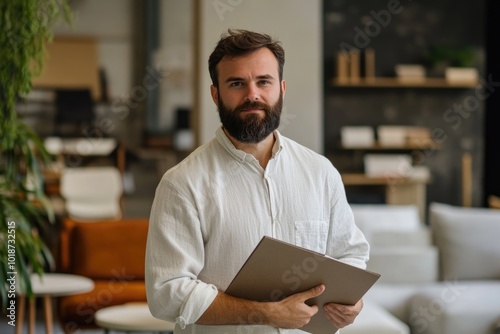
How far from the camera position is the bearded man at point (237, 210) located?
1.97 meters

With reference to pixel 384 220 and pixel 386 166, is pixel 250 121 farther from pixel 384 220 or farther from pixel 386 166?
pixel 386 166

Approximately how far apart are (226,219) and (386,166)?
796 centimetres

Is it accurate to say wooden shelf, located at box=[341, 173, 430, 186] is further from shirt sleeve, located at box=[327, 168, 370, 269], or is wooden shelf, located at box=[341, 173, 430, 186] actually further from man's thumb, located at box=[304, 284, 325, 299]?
man's thumb, located at box=[304, 284, 325, 299]

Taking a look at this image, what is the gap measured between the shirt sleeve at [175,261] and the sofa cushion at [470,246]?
3.90 metres

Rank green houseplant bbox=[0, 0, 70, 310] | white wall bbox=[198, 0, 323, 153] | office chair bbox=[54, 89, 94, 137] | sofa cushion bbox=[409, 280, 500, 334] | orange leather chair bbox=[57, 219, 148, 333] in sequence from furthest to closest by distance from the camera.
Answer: office chair bbox=[54, 89, 94, 137] → white wall bbox=[198, 0, 323, 153] → orange leather chair bbox=[57, 219, 148, 333] → sofa cushion bbox=[409, 280, 500, 334] → green houseplant bbox=[0, 0, 70, 310]

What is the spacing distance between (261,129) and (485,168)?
876 cm

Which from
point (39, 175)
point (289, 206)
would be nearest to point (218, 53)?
point (289, 206)

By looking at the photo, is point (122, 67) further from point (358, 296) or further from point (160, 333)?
point (358, 296)

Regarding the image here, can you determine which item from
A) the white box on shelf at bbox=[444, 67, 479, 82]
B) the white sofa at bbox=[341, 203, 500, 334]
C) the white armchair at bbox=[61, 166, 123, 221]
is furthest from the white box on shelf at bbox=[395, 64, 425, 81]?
the white sofa at bbox=[341, 203, 500, 334]

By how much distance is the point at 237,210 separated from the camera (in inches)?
80.7

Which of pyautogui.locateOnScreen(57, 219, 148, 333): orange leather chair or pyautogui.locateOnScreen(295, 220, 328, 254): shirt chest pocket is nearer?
pyautogui.locateOnScreen(295, 220, 328, 254): shirt chest pocket

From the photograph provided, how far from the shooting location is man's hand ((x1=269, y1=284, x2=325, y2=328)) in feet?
6.52

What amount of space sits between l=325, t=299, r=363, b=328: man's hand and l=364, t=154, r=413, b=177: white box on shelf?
25.6ft

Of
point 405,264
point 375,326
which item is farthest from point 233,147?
point 405,264
